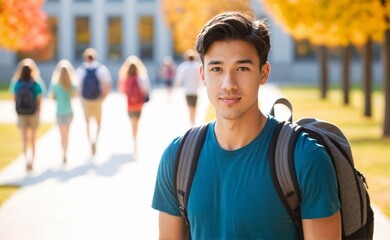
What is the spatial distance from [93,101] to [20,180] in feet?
9.71

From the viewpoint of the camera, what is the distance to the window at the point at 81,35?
5994cm

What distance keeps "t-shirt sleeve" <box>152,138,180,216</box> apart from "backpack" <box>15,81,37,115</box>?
1044cm

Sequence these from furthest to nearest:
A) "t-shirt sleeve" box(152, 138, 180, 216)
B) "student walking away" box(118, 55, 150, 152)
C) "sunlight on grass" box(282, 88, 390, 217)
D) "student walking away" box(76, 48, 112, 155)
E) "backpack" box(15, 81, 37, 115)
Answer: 1. "student walking away" box(118, 55, 150, 152)
2. "student walking away" box(76, 48, 112, 155)
3. "backpack" box(15, 81, 37, 115)
4. "sunlight on grass" box(282, 88, 390, 217)
5. "t-shirt sleeve" box(152, 138, 180, 216)

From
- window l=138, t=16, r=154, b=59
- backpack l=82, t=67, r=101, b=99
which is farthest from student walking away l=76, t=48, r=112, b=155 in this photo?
window l=138, t=16, r=154, b=59

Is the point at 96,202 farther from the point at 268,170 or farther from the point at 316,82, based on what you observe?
the point at 316,82

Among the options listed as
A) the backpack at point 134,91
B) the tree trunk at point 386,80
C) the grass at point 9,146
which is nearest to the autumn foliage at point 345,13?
the tree trunk at point 386,80

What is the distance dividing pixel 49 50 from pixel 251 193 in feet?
190

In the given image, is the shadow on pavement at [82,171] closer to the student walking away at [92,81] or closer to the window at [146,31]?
the student walking away at [92,81]

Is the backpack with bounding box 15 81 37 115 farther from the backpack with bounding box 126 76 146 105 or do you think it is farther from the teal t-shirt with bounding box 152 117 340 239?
the teal t-shirt with bounding box 152 117 340 239

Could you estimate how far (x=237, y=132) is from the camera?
3383 millimetres

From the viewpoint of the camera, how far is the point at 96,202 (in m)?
10.9

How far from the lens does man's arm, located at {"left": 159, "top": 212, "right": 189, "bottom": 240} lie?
138 inches

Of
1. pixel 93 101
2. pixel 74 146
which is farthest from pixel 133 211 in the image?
pixel 74 146

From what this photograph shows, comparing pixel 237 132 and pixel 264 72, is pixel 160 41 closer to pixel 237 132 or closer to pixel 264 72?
pixel 264 72
